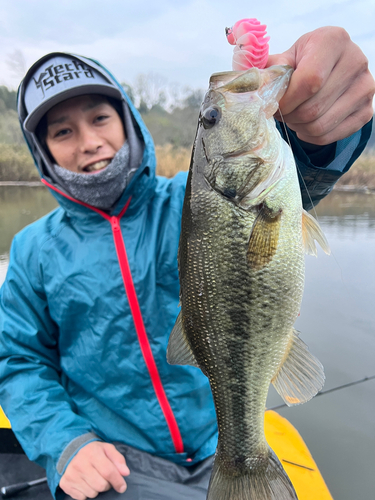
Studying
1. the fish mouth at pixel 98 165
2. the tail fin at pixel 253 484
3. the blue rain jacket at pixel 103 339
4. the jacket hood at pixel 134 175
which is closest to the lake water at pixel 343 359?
the tail fin at pixel 253 484

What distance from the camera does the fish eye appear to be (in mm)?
874

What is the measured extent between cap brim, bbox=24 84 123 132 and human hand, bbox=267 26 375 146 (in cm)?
92

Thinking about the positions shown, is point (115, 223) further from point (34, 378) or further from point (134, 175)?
point (34, 378)

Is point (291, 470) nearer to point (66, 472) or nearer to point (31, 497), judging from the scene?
point (66, 472)

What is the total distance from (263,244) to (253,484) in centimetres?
67

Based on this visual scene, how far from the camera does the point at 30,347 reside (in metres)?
1.53

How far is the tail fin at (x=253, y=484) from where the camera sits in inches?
35.1

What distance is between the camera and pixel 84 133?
148 centimetres

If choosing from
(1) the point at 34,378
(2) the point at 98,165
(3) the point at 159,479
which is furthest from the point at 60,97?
(3) the point at 159,479

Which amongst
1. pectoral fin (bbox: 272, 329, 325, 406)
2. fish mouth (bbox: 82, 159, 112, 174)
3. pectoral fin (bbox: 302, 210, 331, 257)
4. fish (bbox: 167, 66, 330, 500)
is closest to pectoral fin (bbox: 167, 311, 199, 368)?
fish (bbox: 167, 66, 330, 500)

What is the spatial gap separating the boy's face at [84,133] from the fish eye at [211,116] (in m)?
0.76

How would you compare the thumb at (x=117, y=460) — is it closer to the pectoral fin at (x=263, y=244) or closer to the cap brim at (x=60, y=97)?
the pectoral fin at (x=263, y=244)

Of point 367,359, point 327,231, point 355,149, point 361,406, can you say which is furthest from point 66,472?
point 327,231

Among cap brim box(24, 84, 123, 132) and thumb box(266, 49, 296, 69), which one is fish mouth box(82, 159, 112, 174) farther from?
thumb box(266, 49, 296, 69)
